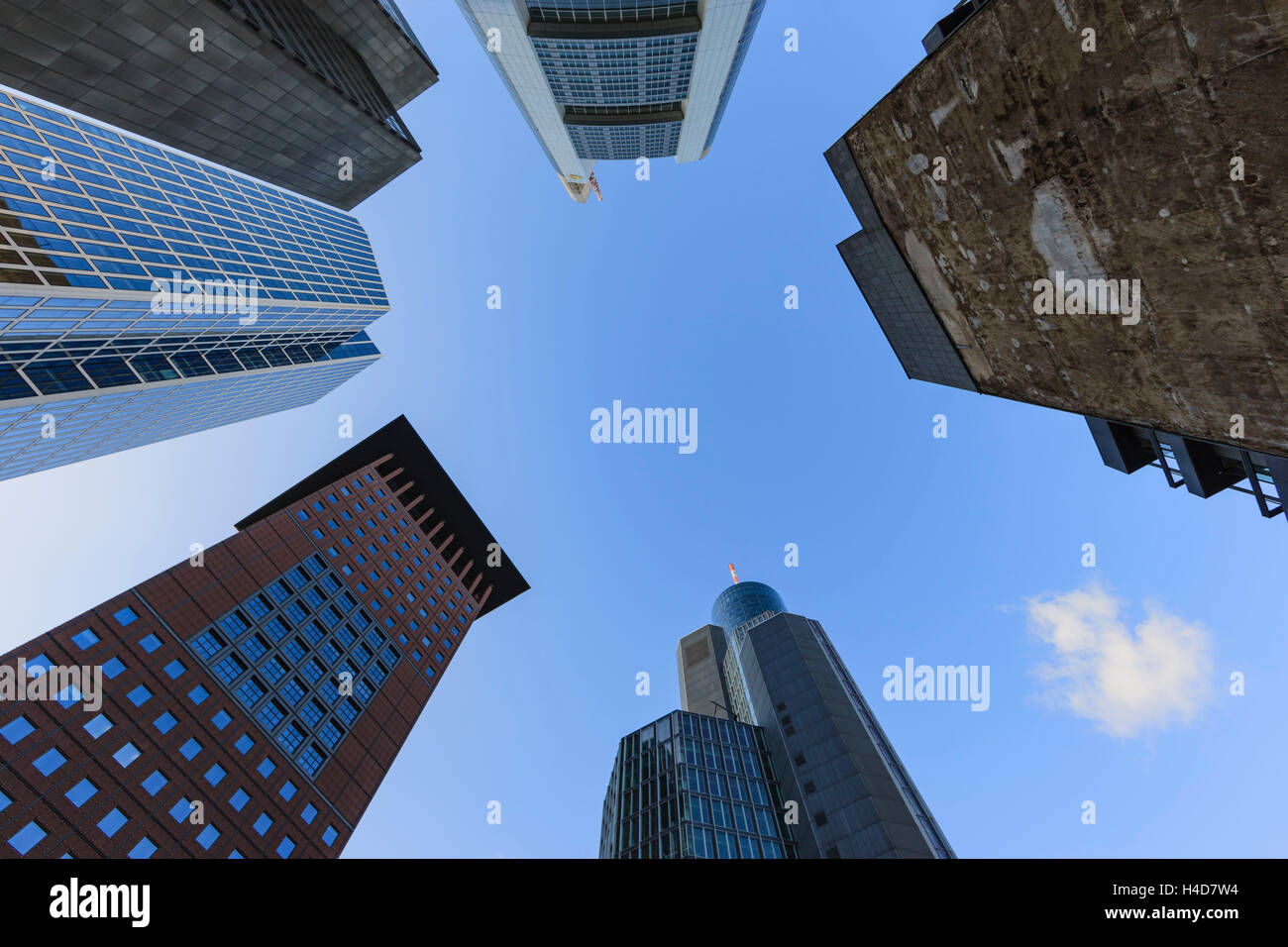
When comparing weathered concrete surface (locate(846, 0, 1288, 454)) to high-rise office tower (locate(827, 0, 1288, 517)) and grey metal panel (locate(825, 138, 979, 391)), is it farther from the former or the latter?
grey metal panel (locate(825, 138, 979, 391))

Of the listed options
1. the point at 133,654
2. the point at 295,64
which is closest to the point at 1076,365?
the point at 133,654

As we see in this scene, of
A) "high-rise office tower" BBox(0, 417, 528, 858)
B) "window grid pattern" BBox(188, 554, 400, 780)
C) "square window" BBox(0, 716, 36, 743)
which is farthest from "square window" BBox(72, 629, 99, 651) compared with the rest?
"window grid pattern" BBox(188, 554, 400, 780)

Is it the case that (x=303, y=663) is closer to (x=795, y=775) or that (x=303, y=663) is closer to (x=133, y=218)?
(x=133, y=218)

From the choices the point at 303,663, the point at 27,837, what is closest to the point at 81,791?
the point at 27,837

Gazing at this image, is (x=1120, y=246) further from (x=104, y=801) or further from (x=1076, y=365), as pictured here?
(x=104, y=801)

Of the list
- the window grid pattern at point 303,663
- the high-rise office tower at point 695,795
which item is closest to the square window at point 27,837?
the window grid pattern at point 303,663

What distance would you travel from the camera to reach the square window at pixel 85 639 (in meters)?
37.8

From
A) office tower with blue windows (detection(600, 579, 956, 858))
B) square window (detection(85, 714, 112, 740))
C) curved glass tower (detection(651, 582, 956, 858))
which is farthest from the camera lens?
office tower with blue windows (detection(600, 579, 956, 858))

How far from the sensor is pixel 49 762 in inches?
1308

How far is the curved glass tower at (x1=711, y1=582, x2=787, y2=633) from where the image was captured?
354ft

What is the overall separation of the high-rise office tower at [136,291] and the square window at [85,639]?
24190 millimetres

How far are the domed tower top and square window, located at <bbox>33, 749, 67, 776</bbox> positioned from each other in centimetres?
8958

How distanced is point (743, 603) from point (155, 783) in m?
90.0
